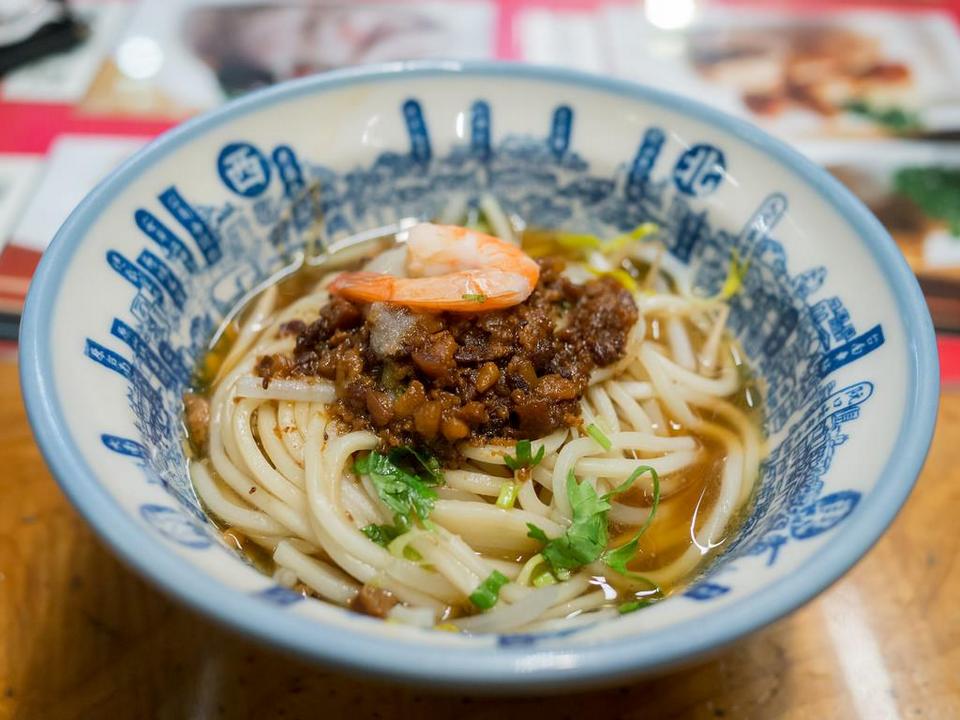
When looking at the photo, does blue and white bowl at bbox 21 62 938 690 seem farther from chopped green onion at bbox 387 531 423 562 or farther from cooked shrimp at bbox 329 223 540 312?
cooked shrimp at bbox 329 223 540 312

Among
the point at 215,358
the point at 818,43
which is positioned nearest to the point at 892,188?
the point at 818,43

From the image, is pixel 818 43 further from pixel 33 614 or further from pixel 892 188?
pixel 33 614

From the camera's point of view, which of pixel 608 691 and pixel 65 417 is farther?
pixel 608 691

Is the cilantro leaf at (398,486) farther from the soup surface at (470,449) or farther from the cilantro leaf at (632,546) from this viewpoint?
the cilantro leaf at (632,546)

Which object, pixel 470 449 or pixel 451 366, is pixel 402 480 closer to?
pixel 470 449

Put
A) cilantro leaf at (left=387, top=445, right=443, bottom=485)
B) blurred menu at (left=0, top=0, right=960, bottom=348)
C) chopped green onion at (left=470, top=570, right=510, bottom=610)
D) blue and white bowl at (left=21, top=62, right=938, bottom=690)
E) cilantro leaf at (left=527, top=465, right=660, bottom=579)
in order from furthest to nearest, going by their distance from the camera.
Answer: blurred menu at (left=0, top=0, right=960, bottom=348) < cilantro leaf at (left=387, top=445, right=443, bottom=485) < cilantro leaf at (left=527, top=465, right=660, bottom=579) < chopped green onion at (left=470, top=570, right=510, bottom=610) < blue and white bowl at (left=21, top=62, right=938, bottom=690)

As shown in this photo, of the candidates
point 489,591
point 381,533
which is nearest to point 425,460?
point 381,533

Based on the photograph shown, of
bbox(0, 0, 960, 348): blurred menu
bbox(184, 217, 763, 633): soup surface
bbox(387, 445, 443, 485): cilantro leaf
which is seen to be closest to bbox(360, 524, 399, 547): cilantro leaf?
bbox(184, 217, 763, 633): soup surface

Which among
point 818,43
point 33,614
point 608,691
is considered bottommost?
point 33,614
